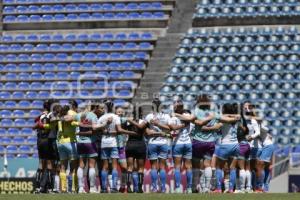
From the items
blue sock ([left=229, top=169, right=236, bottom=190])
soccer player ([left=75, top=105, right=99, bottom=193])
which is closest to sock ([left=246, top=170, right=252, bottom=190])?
blue sock ([left=229, top=169, right=236, bottom=190])

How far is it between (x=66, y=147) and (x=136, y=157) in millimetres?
1609

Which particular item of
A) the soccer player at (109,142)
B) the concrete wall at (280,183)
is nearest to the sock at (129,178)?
the soccer player at (109,142)

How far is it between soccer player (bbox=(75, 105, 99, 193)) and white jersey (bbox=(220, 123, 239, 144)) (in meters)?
2.95

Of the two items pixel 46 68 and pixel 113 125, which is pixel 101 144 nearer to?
pixel 113 125

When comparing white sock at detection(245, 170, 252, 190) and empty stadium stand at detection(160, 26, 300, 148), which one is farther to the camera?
empty stadium stand at detection(160, 26, 300, 148)

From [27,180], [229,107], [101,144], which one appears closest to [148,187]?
[101,144]

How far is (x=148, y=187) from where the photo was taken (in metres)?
22.7

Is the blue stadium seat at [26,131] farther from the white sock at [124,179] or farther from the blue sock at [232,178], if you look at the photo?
the blue sock at [232,178]

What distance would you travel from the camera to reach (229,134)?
67.7 ft

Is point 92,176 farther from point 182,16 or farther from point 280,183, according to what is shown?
point 182,16

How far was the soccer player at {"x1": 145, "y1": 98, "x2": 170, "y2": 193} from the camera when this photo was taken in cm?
2127

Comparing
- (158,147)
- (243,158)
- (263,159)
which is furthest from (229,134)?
(158,147)

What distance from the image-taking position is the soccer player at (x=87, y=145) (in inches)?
842

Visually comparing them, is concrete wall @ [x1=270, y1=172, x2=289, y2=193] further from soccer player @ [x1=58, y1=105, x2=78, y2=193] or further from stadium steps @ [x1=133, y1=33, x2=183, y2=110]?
soccer player @ [x1=58, y1=105, x2=78, y2=193]
